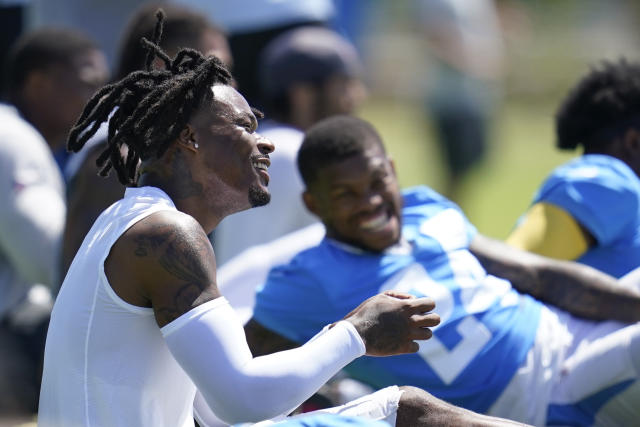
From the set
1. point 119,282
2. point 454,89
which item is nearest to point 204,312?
point 119,282

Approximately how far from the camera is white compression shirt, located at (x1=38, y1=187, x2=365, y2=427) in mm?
2465

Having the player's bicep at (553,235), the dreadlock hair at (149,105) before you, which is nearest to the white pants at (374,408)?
the dreadlock hair at (149,105)

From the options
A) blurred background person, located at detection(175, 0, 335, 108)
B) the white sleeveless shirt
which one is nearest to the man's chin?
the white sleeveless shirt

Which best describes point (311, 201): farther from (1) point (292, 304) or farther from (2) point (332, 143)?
(1) point (292, 304)

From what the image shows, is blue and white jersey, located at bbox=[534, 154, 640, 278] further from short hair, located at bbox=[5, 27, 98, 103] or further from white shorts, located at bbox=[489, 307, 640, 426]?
short hair, located at bbox=[5, 27, 98, 103]

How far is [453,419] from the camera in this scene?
2877 millimetres

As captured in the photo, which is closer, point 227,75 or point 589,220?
point 227,75

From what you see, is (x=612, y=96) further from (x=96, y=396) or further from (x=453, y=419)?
(x=96, y=396)

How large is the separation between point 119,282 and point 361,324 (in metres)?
0.61

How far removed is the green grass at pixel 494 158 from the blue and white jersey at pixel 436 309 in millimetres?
5023

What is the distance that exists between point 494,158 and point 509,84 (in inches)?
342

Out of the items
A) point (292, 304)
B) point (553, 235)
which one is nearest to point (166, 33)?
point (292, 304)

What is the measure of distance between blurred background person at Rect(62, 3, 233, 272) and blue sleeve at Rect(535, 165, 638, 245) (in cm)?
141

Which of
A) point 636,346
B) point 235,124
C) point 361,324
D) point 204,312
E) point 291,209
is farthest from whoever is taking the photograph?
point 291,209
